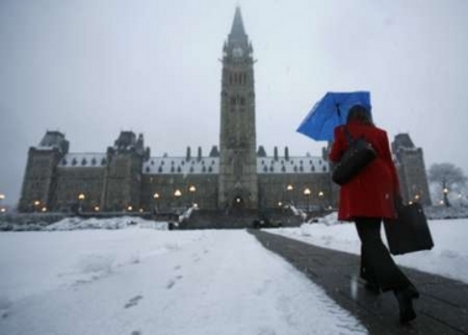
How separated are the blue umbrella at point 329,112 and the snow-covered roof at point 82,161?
80129mm

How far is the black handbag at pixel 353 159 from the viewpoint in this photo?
2.65 m

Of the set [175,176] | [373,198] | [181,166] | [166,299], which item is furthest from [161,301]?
[181,166]

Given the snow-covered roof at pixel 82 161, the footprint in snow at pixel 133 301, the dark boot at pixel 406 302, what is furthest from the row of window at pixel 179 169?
the dark boot at pixel 406 302

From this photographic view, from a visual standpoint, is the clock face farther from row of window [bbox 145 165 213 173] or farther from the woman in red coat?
the woman in red coat

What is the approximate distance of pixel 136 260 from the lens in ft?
19.7

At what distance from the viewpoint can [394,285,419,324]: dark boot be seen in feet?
7.31

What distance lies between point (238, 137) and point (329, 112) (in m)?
56.7

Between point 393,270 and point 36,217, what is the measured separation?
62018mm

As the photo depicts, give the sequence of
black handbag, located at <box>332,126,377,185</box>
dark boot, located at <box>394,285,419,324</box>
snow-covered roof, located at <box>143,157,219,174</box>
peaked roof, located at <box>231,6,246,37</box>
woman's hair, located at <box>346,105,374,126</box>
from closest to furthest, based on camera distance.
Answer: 1. dark boot, located at <box>394,285,419,324</box>
2. black handbag, located at <box>332,126,377,185</box>
3. woman's hair, located at <box>346,105,374,126</box>
4. peaked roof, located at <box>231,6,246,37</box>
5. snow-covered roof, located at <box>143,157,219,174</box>

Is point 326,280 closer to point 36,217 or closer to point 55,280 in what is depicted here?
point 55,280

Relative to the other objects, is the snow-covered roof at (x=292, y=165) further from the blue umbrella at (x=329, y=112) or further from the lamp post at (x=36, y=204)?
the blue umbrella at (x=329, y=112)

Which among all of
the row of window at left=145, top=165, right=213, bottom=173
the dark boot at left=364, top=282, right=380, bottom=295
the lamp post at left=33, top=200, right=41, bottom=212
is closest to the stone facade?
the row of window at left=145, top=165, right=213, bottom=173

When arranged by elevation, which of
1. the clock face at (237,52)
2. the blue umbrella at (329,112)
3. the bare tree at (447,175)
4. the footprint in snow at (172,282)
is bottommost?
the footprint in snow at (172,282)

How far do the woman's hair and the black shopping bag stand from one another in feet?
3.09
